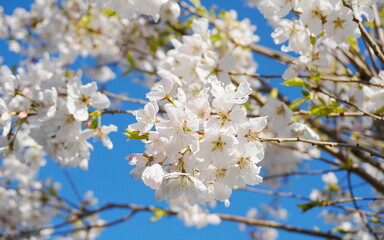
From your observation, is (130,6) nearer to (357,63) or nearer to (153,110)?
(153,110)

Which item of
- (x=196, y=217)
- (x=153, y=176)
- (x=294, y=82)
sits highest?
(x=196, y=217)

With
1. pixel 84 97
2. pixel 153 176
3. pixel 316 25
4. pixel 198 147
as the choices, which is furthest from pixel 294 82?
pixel 84 97

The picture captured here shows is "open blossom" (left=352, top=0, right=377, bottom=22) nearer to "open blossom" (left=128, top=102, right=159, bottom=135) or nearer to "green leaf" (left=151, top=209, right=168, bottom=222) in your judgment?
"open blossom" (left=128, top=102, right=159, bottom=135)

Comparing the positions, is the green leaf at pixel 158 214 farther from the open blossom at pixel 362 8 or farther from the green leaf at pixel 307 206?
the open blossom at pixel 362 8

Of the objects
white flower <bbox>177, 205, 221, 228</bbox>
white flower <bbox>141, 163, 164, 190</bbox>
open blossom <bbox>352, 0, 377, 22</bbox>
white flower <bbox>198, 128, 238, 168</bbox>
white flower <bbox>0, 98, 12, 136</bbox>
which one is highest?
white flower <bbox>177, 205, 221, 228</bbox>

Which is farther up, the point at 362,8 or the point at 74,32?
the point at 74,32

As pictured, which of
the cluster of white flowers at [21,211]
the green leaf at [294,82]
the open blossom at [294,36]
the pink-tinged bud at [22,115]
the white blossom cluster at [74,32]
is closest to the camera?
the green leaf at [294,82]

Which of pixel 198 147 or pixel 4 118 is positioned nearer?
pixel 198 147

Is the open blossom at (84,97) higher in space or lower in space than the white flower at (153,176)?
higher

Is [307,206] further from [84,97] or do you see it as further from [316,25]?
[84,97]

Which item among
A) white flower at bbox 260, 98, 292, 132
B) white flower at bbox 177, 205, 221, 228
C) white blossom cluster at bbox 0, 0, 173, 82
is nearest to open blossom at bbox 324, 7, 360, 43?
white flower at bbox 260, 98, 292, 132

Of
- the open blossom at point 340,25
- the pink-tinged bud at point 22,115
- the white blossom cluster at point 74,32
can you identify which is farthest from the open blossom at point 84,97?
the white blossom cluster at point 74,32

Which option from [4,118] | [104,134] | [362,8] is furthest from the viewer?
[104,134]
